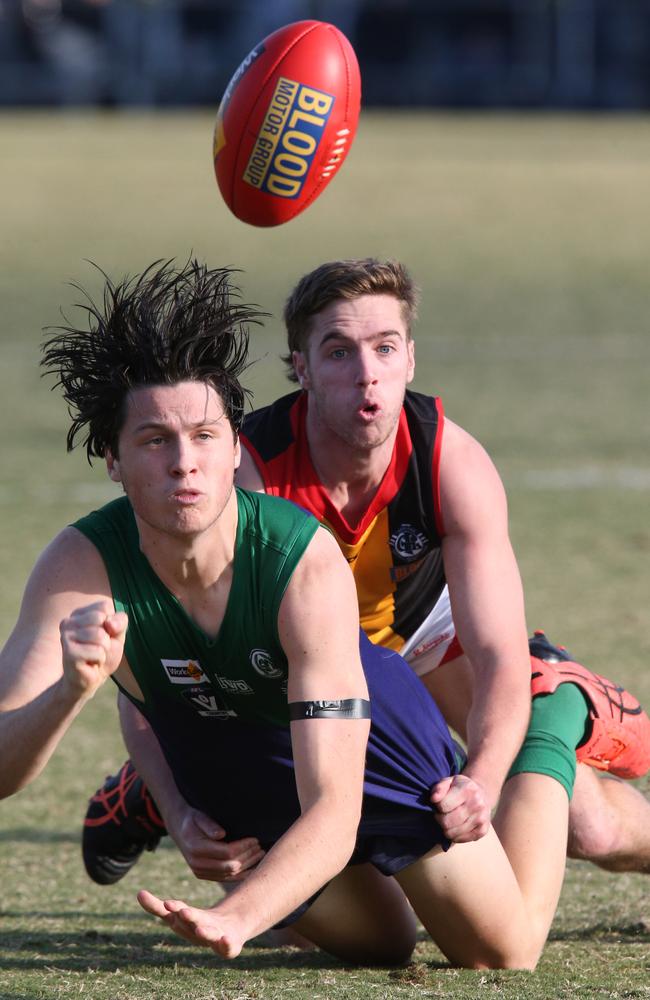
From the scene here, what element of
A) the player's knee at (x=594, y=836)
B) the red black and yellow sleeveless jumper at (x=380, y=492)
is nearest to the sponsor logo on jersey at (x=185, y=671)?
the red black and yellow sleeveless jumper at (x=380, y=492)

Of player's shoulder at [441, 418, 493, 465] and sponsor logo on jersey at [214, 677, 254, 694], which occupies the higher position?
player's shoulder at [441, 418, 493, 465]

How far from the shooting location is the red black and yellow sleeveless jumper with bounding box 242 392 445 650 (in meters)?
4.62

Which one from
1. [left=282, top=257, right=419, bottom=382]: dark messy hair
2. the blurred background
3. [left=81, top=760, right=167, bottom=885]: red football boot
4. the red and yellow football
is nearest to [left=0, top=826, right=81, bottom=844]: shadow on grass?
[left=81, top=760, right=167, bottom=885]: red football boot

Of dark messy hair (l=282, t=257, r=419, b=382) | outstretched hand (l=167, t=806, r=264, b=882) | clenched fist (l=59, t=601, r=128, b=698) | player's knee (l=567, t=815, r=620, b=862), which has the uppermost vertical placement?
dark messy hair (l=282, t=257, r=419, b=382)

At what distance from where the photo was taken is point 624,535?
9281 millimetres

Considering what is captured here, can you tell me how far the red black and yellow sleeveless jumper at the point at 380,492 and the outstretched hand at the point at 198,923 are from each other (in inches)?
67.9

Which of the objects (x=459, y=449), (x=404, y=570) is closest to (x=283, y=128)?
(x=459, y=449)

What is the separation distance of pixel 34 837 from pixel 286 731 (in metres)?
1.83

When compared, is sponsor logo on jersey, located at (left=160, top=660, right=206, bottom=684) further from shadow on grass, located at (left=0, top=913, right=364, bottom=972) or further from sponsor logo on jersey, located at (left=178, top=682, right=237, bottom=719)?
shadow on grass, located at (left=0, top=913, right=364, bottom=972)

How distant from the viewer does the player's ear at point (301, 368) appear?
4.71 meters

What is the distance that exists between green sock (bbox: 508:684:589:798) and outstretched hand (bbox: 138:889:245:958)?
1514 millimetres

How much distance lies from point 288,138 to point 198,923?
10.5 ft

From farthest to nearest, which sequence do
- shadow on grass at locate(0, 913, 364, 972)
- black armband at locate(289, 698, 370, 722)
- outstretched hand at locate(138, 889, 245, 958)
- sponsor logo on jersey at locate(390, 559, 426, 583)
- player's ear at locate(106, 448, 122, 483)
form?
sponsor logo on jersey at locate(390, 559, 426, 583) < shadow on grass at locate(0, 913, 364, 972) < player's ear at locate(106, 448, 122, 483) < black armband at locate(289, 698, 370, 722) < outstretched hand at locate(138, 889, 245, 958)

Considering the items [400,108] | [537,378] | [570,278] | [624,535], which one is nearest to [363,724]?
[624,535]
